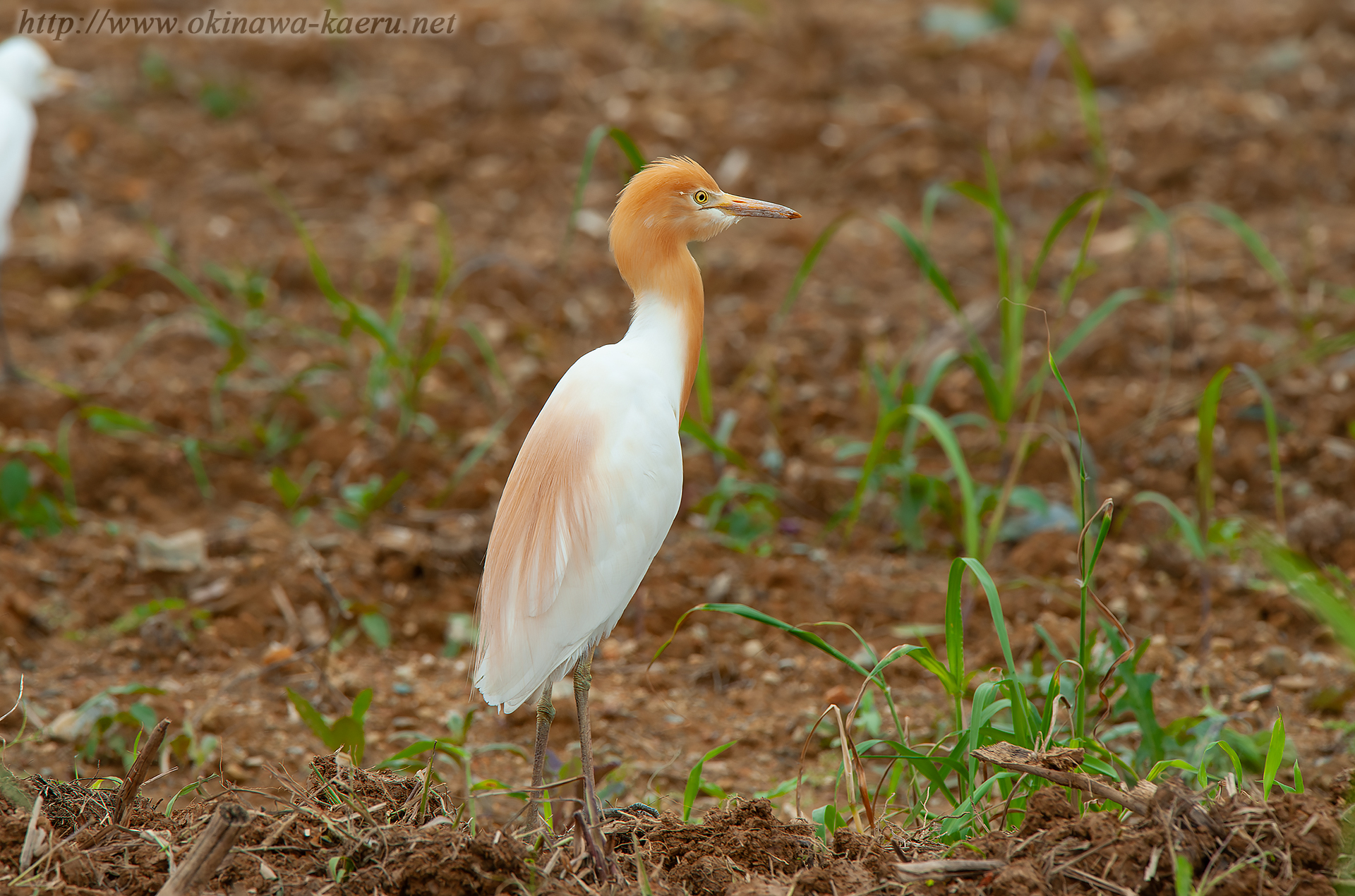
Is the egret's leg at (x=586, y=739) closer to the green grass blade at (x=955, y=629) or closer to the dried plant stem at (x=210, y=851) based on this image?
the dried plant stem at (x=210, y=851)

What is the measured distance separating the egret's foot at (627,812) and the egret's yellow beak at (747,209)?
1.34 metres

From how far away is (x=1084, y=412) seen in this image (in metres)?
4.68

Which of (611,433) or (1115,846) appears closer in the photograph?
(1115,846)

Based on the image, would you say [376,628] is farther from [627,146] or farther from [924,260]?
[924,260]

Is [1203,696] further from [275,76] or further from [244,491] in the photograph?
[275,76]

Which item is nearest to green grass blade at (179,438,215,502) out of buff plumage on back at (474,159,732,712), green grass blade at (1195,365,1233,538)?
buff plumage on back at (474,159,732,712)

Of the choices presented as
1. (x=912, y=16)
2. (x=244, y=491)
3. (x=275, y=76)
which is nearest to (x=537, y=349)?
(x=244, y=491)

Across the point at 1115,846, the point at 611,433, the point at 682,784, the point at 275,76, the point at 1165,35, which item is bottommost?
the point at 682,784

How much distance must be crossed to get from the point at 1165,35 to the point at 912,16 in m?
1.72

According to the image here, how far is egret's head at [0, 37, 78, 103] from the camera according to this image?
20.1 feet

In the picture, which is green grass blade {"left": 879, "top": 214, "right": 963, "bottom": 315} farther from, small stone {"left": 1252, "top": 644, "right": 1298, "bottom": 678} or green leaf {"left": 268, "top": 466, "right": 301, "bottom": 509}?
green leaf {"left": 268, "top": 466, "right": 301, "bottom": 509}

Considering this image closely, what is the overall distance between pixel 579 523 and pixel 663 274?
0.61 meters

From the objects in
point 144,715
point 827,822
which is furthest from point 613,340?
point 827,822

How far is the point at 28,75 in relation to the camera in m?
6.20
